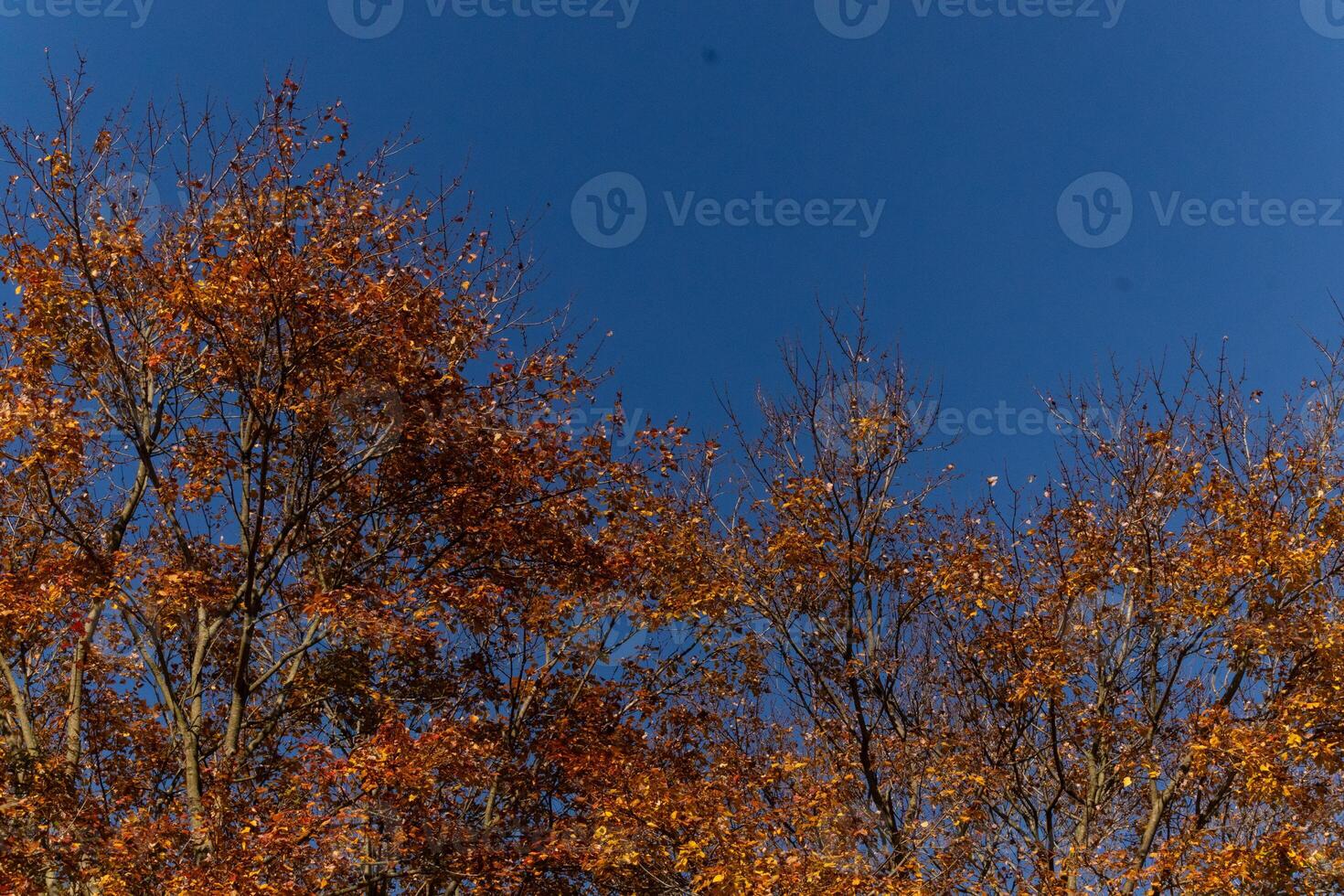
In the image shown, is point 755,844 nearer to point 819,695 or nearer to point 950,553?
point 819,695

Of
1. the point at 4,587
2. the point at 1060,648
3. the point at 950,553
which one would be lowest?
the point at 4,587

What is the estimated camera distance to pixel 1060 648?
12898 mm

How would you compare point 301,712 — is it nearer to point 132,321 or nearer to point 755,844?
point 132,321

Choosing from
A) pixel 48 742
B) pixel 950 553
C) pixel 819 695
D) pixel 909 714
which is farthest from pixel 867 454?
pixel 48 742

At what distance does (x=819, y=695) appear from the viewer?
49.2ft

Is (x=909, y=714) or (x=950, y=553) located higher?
(x=950, y=553)

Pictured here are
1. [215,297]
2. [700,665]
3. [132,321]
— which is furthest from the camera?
[700,665]

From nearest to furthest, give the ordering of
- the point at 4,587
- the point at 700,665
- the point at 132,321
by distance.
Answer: the point at 4,587 < the point at 132,321 < the point at 700,665

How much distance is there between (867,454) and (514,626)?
5781mm

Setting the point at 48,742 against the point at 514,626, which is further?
the point at 514,626

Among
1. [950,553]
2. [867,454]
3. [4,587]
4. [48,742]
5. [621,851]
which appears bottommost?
[621,851]

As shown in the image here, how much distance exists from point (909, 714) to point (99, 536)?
40.1 ft

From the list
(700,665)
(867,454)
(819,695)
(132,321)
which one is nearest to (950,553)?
(867,454)

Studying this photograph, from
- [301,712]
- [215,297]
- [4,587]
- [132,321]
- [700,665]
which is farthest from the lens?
[700,665]
